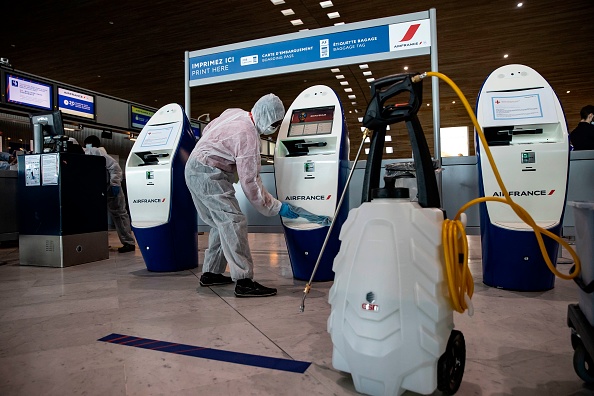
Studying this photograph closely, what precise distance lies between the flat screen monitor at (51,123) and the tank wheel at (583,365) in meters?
4.40

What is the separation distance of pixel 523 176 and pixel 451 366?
1.77 m

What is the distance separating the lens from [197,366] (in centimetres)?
150

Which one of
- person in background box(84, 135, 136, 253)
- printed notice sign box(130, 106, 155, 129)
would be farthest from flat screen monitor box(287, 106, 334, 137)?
printed notice sign box(130, 106, 155, 129)

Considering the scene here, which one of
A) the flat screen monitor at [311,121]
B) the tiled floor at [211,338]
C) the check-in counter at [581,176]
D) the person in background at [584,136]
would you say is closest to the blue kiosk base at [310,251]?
the tiled floor at [211,338]

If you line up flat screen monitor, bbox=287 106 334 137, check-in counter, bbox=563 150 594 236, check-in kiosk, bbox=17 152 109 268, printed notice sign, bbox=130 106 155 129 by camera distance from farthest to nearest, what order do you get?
printed notice sign, bbox=130 106 155 129, check-in kiosk, bbox=17 152 109 268, check-in counter, bbox=563 150 594 236, flat screen monitor, bbox=287 106 334 137

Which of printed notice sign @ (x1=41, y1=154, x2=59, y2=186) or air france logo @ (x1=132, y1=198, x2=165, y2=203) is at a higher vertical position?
printed notice sign @ (x1=41, y1=154, x2=59, y2=186)

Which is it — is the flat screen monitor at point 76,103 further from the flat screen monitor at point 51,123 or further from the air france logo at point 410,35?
the air france logo at point 410,35

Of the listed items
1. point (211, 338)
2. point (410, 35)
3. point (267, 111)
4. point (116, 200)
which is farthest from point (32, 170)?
point (410, 35)

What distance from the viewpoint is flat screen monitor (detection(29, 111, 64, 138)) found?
4066 mm

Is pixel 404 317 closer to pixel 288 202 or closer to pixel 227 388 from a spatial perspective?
pixel 227 388

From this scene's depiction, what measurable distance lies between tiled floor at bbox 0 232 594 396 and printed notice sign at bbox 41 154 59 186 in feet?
3.62

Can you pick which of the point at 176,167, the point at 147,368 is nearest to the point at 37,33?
the point at 176,167

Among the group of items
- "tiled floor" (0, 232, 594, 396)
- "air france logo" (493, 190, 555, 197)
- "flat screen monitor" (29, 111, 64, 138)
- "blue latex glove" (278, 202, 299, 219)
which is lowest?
"tiled floor" (0, 232, 594, 396)

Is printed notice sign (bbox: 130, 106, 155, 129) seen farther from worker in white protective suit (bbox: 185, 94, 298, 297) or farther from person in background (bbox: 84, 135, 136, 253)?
worker in white protective suit (bbox: 185, 94, 298, 297)
